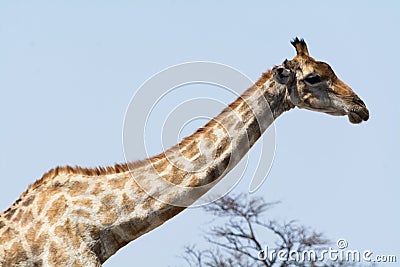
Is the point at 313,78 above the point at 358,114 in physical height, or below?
above

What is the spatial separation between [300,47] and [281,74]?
0.53 m

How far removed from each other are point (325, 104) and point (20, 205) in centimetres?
320

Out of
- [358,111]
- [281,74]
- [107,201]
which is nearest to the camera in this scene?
[107,201]

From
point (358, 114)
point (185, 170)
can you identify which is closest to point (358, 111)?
point (358, 114)

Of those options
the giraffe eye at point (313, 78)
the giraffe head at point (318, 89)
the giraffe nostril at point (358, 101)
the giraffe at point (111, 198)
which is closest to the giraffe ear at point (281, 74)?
the giraffe head at point (318, 89)

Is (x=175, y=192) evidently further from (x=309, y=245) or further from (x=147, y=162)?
(x=309, y=245)

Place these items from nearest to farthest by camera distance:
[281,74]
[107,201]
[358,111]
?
[107,201]
[358,111]
[281,74]

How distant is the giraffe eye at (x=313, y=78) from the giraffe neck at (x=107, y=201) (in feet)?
3.27

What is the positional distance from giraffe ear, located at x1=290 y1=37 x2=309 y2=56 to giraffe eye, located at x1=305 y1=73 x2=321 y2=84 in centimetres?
37

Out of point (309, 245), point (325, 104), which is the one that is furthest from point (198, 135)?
point (309, 245)

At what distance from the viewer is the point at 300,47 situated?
12055 millimetres

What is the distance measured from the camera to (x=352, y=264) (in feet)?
67.1

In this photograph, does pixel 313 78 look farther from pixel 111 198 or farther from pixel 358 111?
pixel 111 198

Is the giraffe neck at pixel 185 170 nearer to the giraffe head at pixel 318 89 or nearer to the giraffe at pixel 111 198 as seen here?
the giraffe at pixel 111 198
